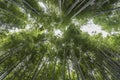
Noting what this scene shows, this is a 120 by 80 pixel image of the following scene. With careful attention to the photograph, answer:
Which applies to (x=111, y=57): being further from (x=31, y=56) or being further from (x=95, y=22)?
(x=31, y=56)

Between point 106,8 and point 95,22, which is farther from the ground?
point 106,8

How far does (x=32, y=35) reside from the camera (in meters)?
9.21

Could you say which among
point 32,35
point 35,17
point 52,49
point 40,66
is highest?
point 35,17

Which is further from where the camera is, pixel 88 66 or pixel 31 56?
pixel 31 56

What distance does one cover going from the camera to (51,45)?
927 cm

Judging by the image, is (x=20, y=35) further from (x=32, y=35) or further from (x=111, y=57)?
(x=111, y=57)

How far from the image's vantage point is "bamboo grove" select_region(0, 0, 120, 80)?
817cm

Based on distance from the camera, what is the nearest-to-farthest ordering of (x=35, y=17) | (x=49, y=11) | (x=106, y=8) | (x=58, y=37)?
(x=106, y=8)
(x=49, y=11)
(x=35, y=17)
(x=58, y=37)

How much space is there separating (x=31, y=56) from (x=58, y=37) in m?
1.51

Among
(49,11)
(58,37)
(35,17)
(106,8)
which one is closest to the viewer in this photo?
(106,8)

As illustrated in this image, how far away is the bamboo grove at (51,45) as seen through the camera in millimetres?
8172

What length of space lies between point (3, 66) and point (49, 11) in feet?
10.3

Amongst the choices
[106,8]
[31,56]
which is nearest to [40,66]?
[31,56]

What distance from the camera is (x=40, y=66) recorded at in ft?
31.3
